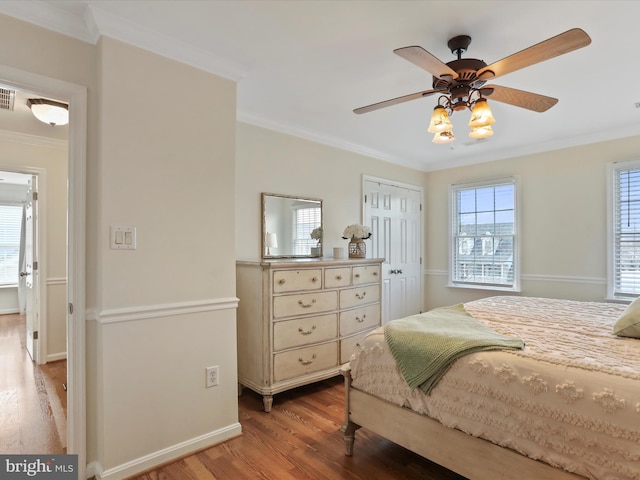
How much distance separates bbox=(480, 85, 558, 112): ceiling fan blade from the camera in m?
2.03

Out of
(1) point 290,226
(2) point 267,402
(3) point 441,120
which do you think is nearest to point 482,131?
(3) point 441,120

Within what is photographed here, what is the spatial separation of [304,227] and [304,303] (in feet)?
3.30

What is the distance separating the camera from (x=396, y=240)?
4.80m

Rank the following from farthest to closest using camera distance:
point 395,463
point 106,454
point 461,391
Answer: point 395,463, point 106,454, point 461,391

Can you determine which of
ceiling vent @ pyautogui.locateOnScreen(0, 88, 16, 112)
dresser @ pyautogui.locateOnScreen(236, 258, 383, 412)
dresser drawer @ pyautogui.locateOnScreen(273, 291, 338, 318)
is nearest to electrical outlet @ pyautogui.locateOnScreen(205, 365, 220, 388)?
dresser @ pyautogui.locateOnScreen(236, 258, 383, 412)

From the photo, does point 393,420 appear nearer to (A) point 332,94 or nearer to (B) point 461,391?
(B) point 461,391

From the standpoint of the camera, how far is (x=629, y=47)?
2152 millimetres

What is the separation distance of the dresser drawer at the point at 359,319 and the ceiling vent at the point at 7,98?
319 cm

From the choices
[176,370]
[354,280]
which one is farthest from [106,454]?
[354,280]

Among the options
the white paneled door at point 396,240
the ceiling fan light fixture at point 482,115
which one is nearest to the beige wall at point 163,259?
the ceiling fan light fixture at point 482,115

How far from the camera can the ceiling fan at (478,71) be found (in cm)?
160

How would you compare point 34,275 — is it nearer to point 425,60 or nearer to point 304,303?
point 304,303

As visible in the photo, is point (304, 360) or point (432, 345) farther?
point (304, 360)

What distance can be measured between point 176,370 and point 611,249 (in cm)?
433
